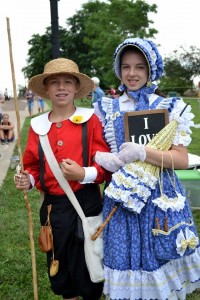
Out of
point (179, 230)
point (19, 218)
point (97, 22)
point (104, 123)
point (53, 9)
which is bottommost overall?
point (19, 218)

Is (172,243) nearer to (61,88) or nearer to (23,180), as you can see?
(23,180)

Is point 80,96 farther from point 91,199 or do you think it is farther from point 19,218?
point 19,218

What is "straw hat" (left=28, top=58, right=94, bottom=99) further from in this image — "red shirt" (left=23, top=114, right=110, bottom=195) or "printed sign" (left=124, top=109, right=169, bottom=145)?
"printed sign" (left=124, top=109, right=169, bottom=145)

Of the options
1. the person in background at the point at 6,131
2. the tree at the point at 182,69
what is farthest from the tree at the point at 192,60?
the person in background at the point at 6,131

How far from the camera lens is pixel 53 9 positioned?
4.62m

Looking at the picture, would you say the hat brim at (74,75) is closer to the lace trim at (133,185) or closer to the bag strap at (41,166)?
the bag strap at (41,166)

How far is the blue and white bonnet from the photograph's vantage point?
2.24m

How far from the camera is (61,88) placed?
2.33m

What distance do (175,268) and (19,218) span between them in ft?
10.4

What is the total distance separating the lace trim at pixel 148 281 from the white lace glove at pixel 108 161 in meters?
0.55

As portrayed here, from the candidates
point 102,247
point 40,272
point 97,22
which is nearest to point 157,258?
point 102,247

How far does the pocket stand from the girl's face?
81 centimetres

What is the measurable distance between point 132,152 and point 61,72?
1.99 ft

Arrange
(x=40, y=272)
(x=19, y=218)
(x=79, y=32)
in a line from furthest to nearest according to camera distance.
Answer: (x=79, y=32), (x=19, y=218), (x=40, y=272)
